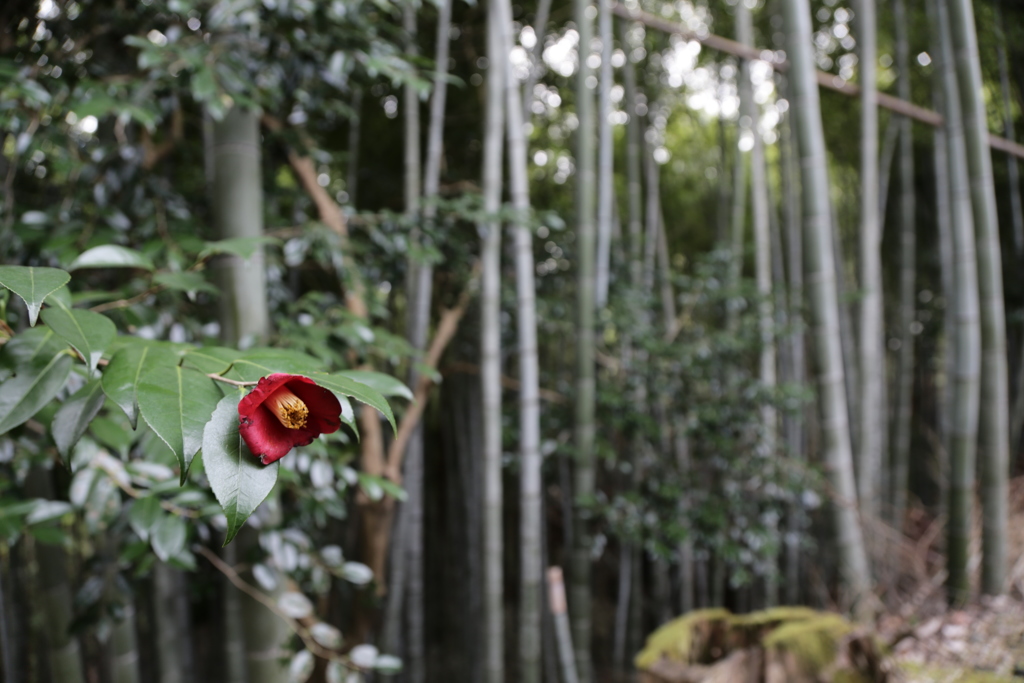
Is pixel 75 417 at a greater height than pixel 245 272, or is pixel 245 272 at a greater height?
pixel 245 272

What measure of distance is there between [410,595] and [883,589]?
1633mm

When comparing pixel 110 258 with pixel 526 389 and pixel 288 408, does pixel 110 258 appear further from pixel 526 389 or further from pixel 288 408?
pixel 526 389

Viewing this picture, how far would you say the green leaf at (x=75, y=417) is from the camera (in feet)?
1.33

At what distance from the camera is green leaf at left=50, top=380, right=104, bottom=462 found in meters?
0.40

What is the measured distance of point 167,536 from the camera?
26.6 inches

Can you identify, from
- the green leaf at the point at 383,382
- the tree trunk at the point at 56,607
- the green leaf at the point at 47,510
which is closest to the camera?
the green leaf at the point at 383,382

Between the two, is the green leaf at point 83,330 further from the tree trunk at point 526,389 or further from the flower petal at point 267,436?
the tree trunk at point 526,389

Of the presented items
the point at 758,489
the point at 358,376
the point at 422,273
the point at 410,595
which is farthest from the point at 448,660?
the point at 358,376

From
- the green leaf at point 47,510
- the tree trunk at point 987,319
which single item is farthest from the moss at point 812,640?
the green leaf at point 47,510

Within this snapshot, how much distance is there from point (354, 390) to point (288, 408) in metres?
0.05

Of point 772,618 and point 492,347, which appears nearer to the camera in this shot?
point 772,618

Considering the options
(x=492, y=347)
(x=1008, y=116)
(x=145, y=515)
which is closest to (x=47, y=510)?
(x=145, y=515)

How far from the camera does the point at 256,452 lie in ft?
1.10

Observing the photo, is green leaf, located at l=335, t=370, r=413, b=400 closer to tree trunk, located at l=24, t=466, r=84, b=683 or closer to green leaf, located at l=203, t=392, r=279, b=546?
green leaf, located at l=203, t=392, r=279, b=546
